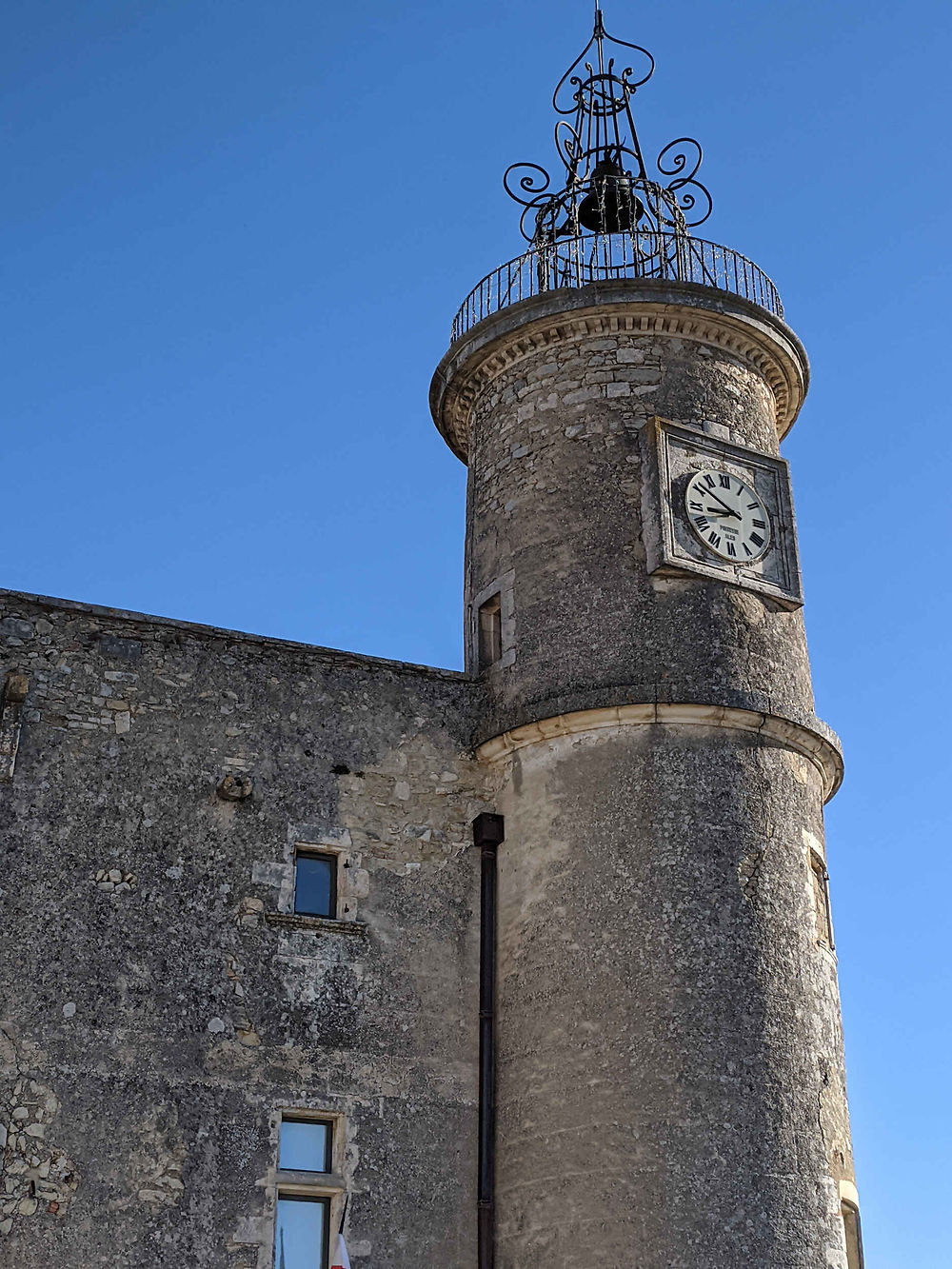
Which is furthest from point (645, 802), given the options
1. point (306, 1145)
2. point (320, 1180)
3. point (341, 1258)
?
point (341, 1258)

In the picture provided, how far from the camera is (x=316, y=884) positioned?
1417 centimetres

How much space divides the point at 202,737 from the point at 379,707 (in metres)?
1.73

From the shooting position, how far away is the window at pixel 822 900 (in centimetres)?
1440

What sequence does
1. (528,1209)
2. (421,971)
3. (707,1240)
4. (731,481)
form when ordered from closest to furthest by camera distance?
1. (707,1240)
2. (528,1209)
3. (421,971)
4. (731,481)

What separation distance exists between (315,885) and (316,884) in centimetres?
1

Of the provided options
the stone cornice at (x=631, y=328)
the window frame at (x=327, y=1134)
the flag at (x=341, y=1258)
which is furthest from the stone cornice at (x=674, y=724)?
the flag at (x=341, y=1258)

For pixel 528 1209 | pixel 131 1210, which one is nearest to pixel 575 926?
pixel 528 1209

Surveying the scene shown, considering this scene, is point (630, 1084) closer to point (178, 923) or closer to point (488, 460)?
point (178, 923)

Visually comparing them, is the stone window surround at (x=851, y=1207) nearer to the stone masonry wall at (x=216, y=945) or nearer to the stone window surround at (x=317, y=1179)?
the stone masonry wall at (x=216, y=945)

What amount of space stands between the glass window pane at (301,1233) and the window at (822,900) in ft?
16.0

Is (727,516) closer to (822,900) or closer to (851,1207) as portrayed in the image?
(822,900)

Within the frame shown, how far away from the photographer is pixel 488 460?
54.0 feet

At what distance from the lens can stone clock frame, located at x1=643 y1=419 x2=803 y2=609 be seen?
48.7 feet

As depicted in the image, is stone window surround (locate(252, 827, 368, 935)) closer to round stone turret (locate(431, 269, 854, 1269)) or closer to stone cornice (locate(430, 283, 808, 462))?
round stone turret (locate(431, 269, 854, 1269))
